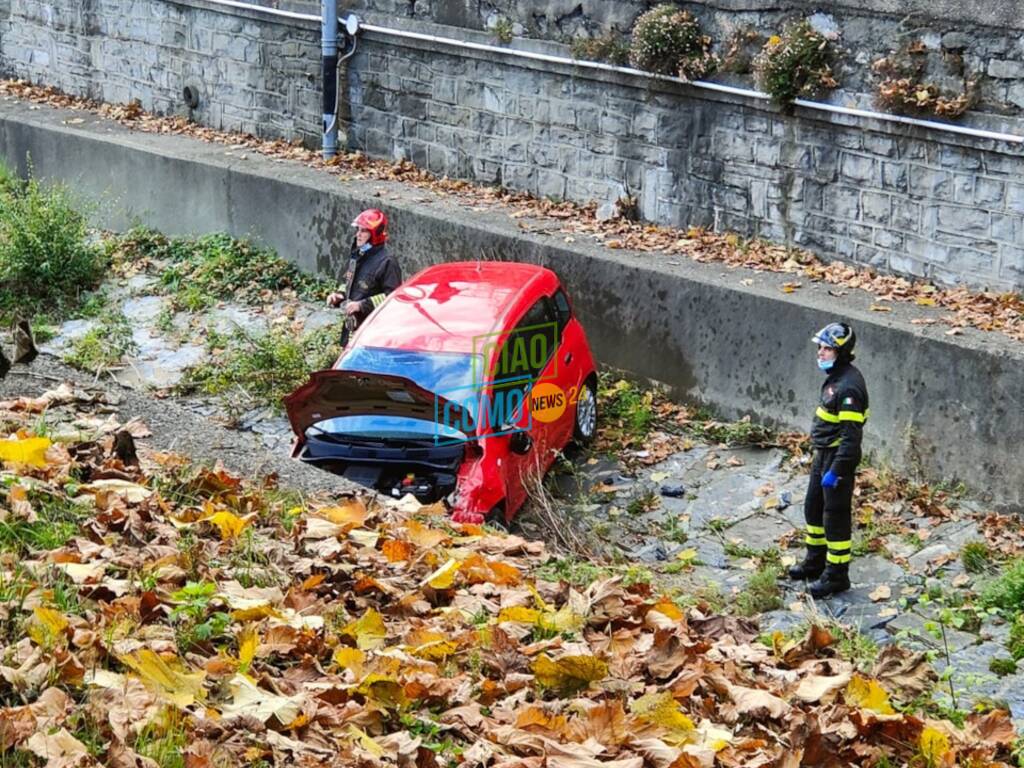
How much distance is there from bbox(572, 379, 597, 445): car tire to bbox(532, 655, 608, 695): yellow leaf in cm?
687

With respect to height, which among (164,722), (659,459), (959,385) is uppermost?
(164,722)

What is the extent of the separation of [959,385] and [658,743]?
6781 millimetres

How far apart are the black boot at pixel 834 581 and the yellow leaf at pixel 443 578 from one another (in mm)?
3979

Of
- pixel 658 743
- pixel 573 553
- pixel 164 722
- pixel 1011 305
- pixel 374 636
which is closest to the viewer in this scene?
pixel 164 722

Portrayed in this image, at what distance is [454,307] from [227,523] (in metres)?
5.28

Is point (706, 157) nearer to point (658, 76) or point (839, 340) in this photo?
point (658, 76)

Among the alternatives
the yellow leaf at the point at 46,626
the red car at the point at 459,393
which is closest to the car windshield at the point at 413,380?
the red car at the point at 459,393

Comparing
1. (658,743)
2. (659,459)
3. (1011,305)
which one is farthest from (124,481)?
(1011,305)

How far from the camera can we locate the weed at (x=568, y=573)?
25.0 ft

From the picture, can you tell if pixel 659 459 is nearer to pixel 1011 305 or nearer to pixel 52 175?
pixel 1011 305

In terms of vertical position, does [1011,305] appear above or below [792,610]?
above

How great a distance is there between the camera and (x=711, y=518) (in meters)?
11.4

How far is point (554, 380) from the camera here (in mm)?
12070

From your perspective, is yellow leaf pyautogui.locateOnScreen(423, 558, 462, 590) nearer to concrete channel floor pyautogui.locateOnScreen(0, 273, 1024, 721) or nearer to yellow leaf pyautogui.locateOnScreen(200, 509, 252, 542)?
yellow leaf pyautogui.locateOnScreen(200, 509, 252, 542)
